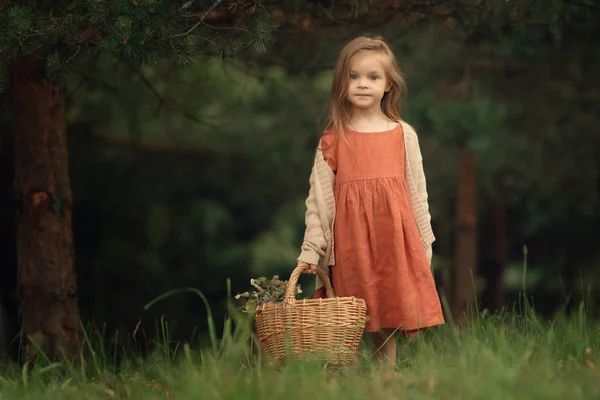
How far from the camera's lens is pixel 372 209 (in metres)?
4.58

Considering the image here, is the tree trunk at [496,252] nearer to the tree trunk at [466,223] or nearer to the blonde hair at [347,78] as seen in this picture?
the tree trunk at [466,223]

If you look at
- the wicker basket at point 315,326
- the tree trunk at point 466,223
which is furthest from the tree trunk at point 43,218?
the tree trunk at point 466,223

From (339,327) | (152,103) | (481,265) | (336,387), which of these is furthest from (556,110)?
(336,387)

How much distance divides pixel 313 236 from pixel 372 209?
1.00ft

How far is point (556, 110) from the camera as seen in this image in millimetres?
11617

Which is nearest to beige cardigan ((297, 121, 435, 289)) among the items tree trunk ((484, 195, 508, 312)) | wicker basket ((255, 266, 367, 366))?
wicker basket ((255, 266, 367, 366))

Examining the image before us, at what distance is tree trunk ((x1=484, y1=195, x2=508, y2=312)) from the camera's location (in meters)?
15.4

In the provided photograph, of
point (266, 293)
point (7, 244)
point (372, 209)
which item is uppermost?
point (372, 209)

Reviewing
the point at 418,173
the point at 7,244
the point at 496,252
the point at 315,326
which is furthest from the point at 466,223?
the point at 315,326

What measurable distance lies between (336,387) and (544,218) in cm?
1075

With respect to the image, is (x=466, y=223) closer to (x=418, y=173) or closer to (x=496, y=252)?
(x=496, y=252)

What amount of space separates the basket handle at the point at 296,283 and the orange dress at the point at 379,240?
4.7 inches

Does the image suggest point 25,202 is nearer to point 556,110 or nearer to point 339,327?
point 339,327

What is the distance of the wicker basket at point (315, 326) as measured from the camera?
4.08 m
